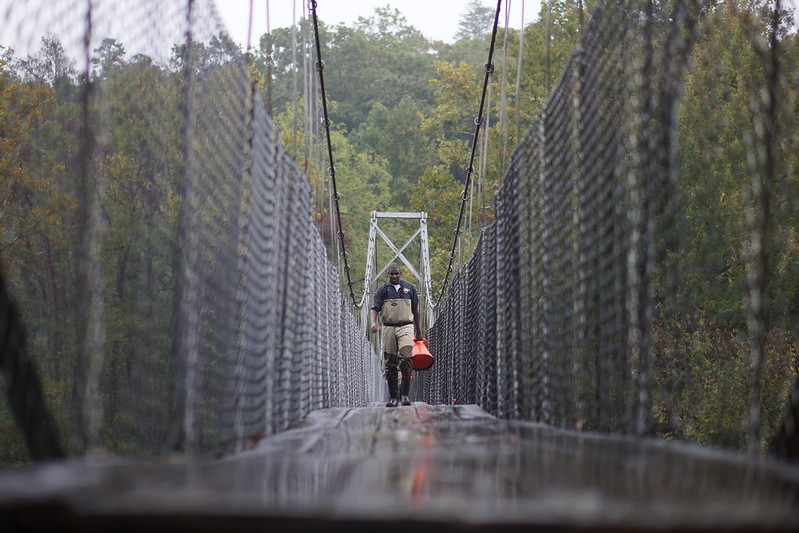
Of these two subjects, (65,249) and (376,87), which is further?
(376,87)

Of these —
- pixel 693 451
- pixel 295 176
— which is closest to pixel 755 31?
pixel 295 176

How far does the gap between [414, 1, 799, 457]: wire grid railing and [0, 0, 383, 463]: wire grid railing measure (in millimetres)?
783

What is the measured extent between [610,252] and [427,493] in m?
1.25

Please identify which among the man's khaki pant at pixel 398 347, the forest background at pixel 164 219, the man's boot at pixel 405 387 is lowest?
the man's boot at pixel 405 387

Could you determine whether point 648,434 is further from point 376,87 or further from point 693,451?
point 376,87

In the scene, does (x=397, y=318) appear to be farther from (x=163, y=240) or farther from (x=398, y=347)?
(x=163, y=240)

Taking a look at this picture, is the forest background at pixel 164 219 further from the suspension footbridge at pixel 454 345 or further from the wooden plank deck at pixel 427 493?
the wooden plank deck at pixel 427 493

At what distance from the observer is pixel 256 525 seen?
0.98 metres

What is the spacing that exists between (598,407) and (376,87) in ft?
125

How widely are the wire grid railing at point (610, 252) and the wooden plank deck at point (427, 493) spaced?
1.24 feet

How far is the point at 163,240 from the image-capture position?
11891mm

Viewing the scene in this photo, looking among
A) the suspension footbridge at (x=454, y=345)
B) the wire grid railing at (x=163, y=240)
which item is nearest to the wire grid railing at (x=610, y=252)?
the suspension footbridge at (x=454, y=345)

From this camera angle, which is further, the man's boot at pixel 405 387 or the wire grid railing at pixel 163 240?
the man's boot at pixel 405 387

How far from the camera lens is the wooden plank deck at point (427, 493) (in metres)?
0.97
